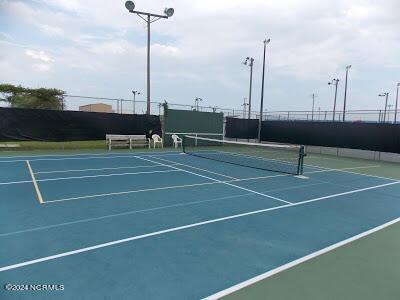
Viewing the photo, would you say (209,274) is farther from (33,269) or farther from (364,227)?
(364,227)

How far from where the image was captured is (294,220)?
541 cm

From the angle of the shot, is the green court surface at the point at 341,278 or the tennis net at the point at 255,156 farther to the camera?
the tennis net at the point at 255,156

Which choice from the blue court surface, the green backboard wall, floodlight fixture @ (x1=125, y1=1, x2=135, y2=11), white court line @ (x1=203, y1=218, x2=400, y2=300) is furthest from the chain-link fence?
white court line @ (x1=203, y1=218, x2=400, y2=300)

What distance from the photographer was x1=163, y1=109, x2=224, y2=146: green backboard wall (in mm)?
18969

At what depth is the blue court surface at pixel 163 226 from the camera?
3.26 meters

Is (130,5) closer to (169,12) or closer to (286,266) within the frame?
(169,12)

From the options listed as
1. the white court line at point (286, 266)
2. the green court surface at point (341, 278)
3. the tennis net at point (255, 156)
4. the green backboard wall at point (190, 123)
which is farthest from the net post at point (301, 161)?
the green backboard wall at point (190, 123)

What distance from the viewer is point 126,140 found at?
1692cm

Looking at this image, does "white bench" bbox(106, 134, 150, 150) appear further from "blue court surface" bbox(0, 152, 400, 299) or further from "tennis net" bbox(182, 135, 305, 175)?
"blue court surface" bbox(0, 152, 400, 299)

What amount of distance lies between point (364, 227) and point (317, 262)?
1.94 m

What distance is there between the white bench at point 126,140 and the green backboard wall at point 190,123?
165 cm

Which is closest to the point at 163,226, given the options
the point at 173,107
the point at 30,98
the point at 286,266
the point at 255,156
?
the point at 286,266

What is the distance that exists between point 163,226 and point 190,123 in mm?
15282

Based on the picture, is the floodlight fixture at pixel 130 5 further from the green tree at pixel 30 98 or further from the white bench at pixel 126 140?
the green tree at pixel 30 98
